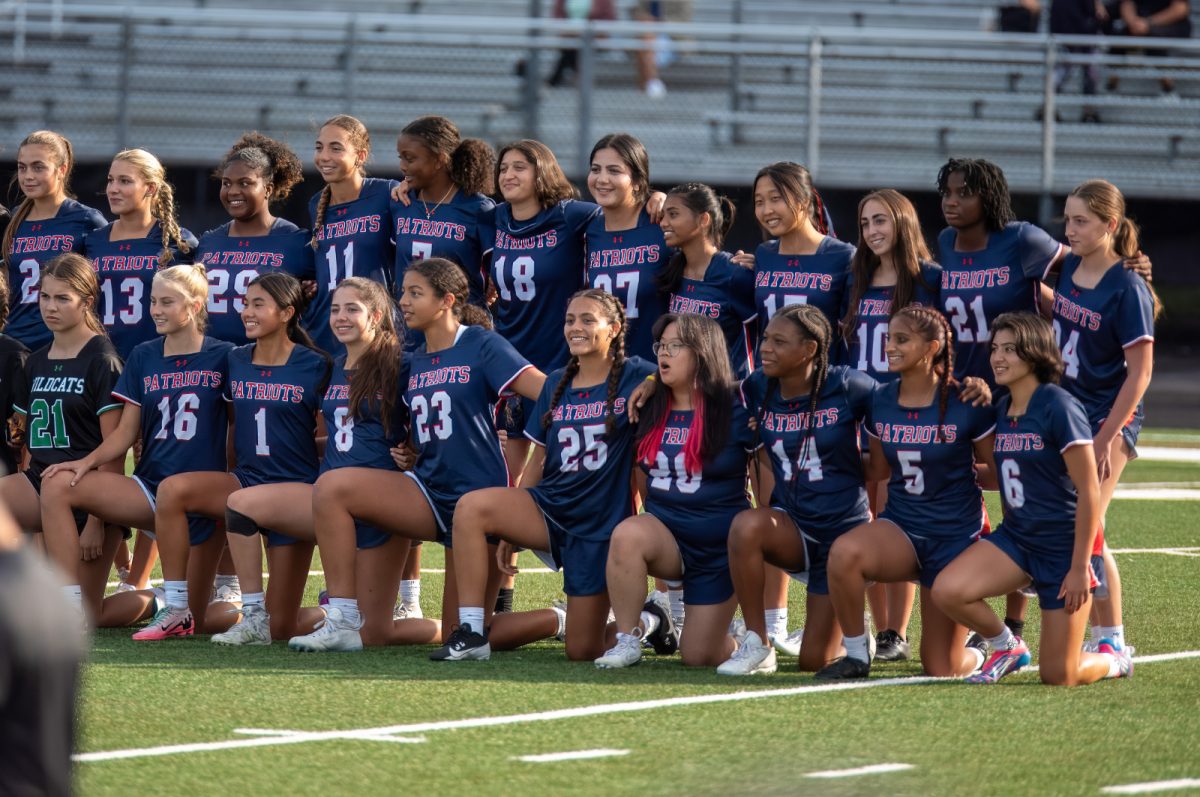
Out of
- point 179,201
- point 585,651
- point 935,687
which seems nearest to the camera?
point 935,687

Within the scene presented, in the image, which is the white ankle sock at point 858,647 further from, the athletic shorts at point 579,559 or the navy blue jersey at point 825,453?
the athletic shorts at point 579,559

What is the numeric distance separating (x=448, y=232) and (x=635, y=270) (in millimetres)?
818

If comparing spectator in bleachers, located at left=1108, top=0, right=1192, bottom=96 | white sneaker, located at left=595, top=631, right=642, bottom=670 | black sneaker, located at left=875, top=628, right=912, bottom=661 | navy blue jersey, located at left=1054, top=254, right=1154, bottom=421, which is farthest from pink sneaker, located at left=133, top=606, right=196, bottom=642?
spectator in bleachers, located at left=1108, top=0, right=1192, bottom=96

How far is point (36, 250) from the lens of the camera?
768 centimetres

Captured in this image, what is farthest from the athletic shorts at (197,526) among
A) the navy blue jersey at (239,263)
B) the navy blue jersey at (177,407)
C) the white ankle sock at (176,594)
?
the navy blue jersey at (239,263)

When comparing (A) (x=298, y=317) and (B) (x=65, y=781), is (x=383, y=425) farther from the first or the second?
(B) (x=65, y=781)

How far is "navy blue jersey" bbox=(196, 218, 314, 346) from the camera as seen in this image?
738 centimetres

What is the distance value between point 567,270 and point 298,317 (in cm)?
107

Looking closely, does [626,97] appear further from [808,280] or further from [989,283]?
[989,283]

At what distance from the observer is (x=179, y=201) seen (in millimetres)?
16938

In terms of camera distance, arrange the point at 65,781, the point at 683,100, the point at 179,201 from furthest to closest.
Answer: the point at 683,100, the point at 179,201, the point at 65,781

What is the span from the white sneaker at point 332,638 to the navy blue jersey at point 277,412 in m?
0.70

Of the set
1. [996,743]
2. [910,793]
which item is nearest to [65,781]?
[910,793]

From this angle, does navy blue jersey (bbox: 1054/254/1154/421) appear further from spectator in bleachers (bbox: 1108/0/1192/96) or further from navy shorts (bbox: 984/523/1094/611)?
spectator in bleachers (bbox: 1108/0/1192/96)
